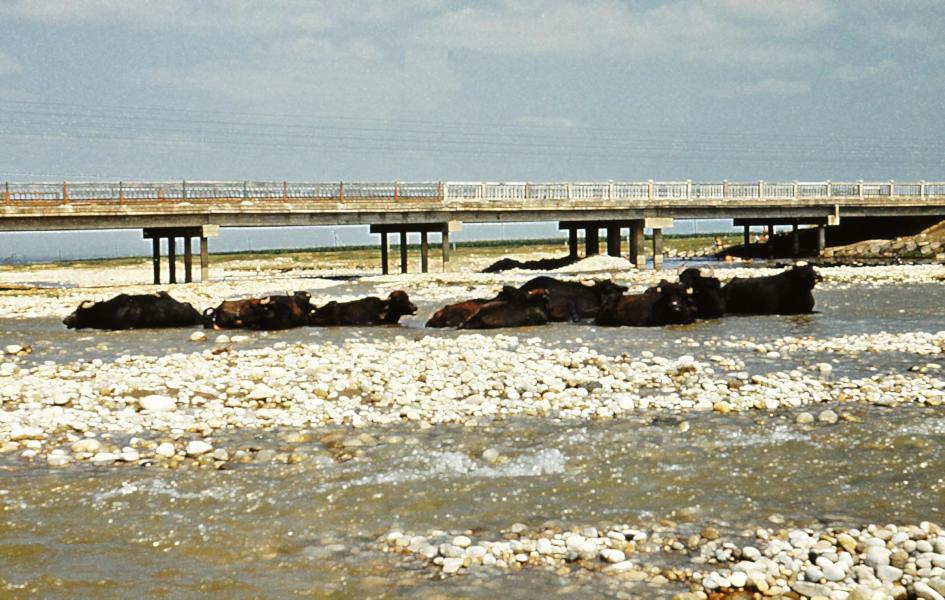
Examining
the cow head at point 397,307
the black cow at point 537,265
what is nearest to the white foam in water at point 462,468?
the cow head at point 397,307

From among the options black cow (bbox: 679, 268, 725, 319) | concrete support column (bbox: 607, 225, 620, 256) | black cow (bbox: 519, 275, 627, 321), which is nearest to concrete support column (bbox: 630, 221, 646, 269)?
concrete support column (bbox: 607, 225, 620, 256)

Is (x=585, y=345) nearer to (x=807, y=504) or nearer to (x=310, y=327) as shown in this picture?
(x=310, y=327)

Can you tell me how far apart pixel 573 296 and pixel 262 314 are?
8.43m

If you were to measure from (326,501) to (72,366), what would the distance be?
9946 millimetres

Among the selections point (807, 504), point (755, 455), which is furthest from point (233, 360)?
point (807, 504)

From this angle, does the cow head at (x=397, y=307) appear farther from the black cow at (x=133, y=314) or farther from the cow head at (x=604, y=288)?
the black cow at (x=133, y=314)

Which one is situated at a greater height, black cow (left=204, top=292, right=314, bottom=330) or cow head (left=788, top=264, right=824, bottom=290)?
cow head (left=788, top=264, right=824, bottom=290)

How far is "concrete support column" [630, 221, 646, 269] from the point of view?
57.9m

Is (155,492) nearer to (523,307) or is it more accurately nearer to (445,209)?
(523,307)

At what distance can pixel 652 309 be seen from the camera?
22.7 m

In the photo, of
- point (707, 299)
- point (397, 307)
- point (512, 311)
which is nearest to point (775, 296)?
point (707, 299)

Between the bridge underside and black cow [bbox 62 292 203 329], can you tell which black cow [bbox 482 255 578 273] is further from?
black cow [bbox 62 292 203 329]

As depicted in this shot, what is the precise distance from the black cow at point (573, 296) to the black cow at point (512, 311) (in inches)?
20.6

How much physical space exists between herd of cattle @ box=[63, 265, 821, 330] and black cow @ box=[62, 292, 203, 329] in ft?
0.09
